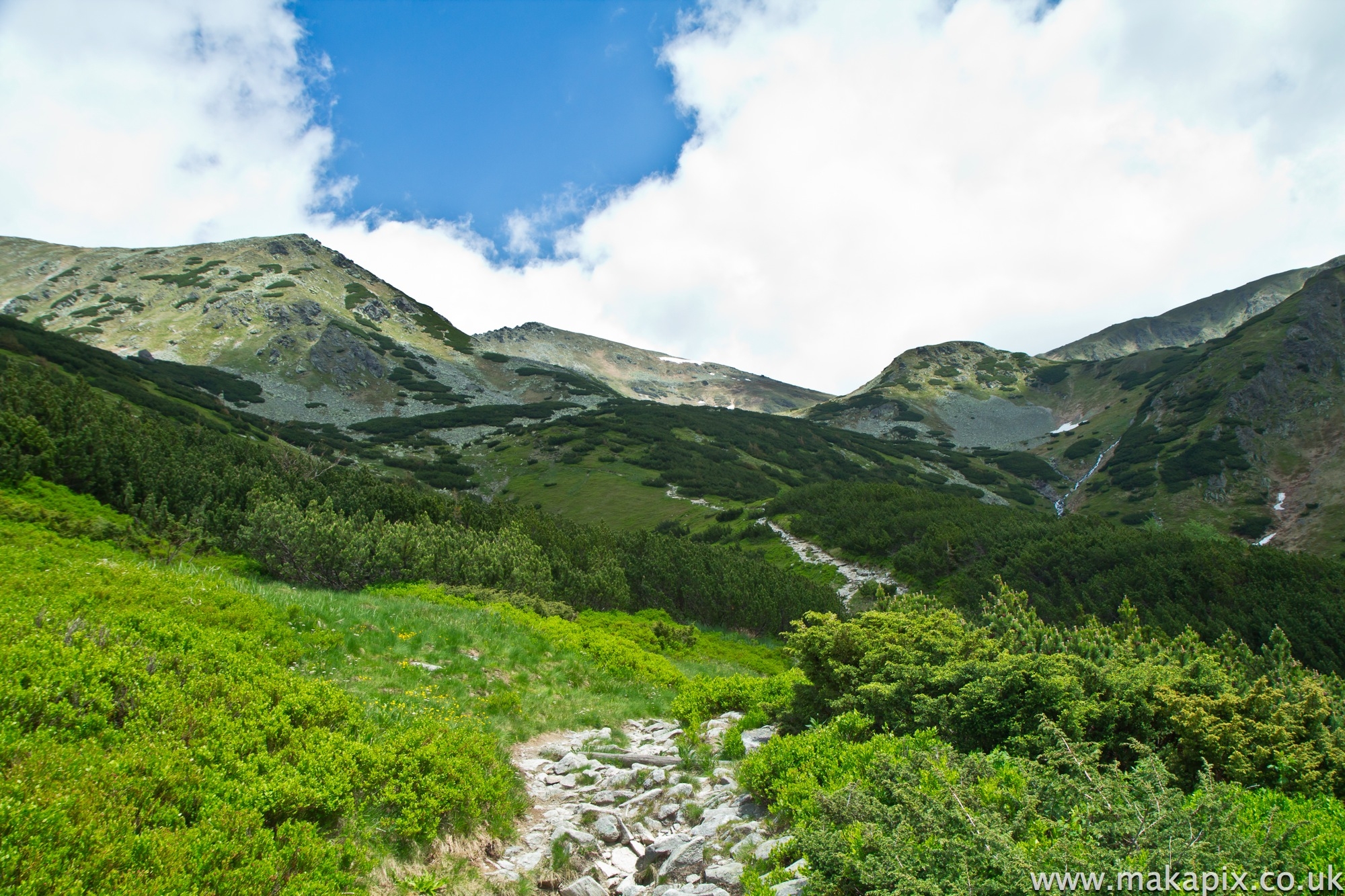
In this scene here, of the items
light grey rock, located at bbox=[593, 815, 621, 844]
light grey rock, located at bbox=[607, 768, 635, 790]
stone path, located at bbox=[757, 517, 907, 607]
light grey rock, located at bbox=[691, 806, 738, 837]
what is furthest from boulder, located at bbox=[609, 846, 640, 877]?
stone path, located at bbox=[757, 517, 907, 607]

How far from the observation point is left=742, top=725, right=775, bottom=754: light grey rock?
8953mm

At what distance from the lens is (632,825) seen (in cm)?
705

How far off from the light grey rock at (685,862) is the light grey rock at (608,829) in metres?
0.79

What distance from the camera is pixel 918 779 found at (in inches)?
221

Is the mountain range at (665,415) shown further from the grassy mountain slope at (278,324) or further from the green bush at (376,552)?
the green bush at (376,552)

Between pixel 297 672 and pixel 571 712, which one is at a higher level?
pixel 297 672

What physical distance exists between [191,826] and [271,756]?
1.16 meters

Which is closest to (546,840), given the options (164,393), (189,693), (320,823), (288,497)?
(320,823)

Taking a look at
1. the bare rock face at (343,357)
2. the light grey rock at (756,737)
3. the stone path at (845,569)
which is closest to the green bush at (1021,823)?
the light grey rock at (756,737)

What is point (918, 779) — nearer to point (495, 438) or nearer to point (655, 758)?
point (655, 758)

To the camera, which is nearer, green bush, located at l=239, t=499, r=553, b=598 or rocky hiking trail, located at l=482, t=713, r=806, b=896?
rocky hiking trail, located at l=482, t=713, r=806, b=896

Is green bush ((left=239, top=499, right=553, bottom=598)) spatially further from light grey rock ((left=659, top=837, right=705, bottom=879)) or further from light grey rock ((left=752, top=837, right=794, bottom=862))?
light grey rock ((left=752, top=837, right=794, bottom=862))

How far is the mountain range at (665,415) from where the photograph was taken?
68938 mm

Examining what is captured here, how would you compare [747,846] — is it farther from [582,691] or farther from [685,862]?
[582,691]
